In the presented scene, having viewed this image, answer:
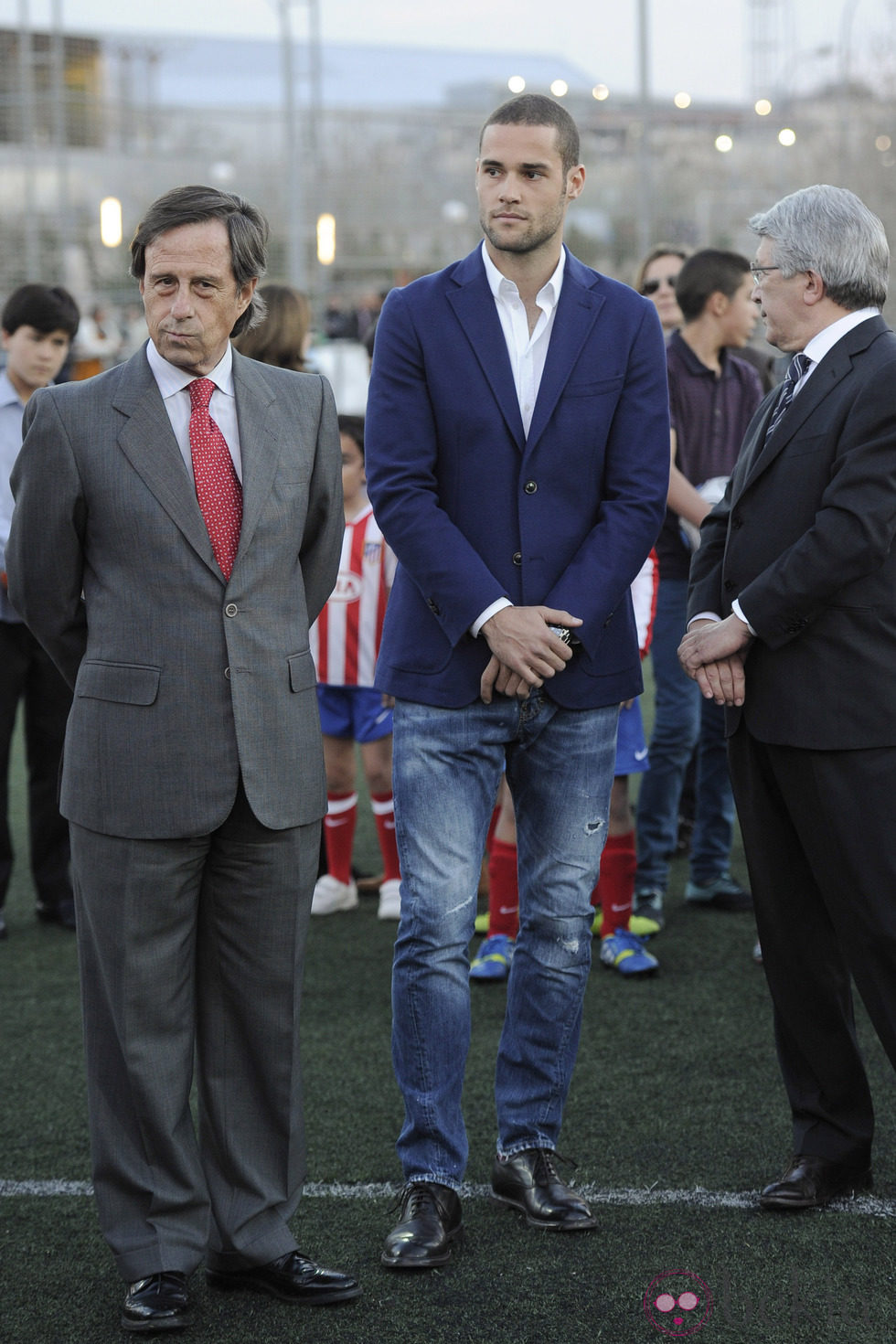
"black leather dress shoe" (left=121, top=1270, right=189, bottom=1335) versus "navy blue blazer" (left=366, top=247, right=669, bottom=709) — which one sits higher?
"navy blue blazer" (left=366, top=247, right=669, bottom=709)

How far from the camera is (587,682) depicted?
120 inches

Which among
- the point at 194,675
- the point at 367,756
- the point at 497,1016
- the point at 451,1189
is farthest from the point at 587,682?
→ the point at 367,756

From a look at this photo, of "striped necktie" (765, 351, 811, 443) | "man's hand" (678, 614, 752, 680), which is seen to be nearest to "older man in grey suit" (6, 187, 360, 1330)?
"man's hand" (678, 614, 752, 680)

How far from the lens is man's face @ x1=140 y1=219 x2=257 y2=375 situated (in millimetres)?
2631

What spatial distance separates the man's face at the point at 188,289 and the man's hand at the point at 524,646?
0.76 metres

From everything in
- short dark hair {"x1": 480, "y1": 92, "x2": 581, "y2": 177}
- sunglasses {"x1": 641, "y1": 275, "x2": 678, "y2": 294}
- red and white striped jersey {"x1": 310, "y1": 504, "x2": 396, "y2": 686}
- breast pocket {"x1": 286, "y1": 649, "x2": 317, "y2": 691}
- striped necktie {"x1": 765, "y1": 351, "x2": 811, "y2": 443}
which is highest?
short dark hair {"x1": 480, "y1": 92, "x2": 581, "y2": 177}

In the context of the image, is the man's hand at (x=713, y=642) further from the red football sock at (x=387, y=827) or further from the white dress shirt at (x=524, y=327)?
the red football sock at (x=387, y=827)

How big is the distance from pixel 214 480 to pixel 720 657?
1.08 metres

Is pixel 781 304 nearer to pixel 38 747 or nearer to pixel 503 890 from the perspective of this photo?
pixel 503 890

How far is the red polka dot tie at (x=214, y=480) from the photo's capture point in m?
2.73

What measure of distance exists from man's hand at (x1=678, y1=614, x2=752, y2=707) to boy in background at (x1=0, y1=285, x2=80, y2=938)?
2.60 m

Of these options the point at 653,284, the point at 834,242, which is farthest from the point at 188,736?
the point at 653,284

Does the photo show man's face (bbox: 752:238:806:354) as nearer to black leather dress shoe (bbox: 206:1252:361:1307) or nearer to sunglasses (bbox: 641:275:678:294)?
black leather dress shoe (bbox: 206:1252:361:1307)

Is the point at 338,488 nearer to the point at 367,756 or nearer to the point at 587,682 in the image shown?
the point at 587,682
